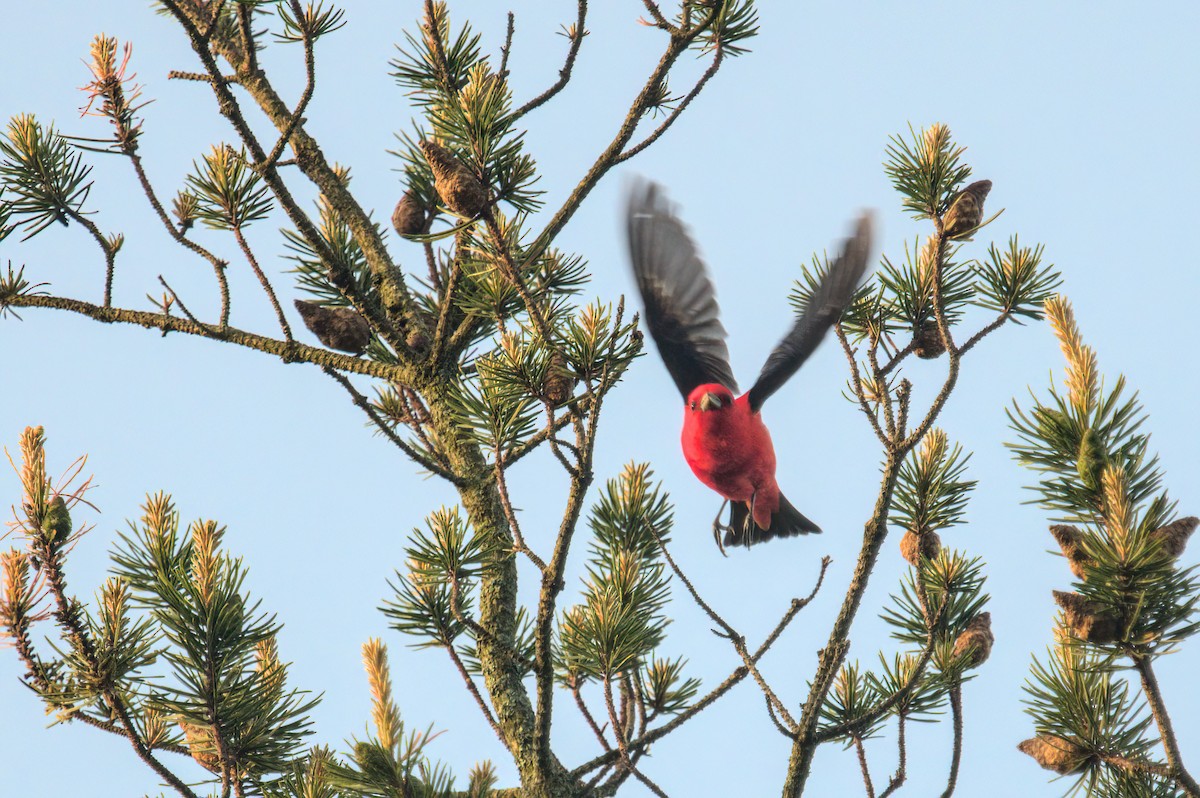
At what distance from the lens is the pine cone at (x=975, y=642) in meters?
2.40

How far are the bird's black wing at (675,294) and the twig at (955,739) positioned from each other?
208cm

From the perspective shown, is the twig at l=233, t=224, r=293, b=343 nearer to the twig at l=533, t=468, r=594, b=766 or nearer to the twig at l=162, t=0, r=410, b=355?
the twig at l=162, t=0, r=410, b=355

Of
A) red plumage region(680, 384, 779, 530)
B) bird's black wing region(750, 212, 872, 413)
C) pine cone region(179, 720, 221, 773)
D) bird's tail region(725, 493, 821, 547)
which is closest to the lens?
pine cone region(179, 720, 221, 773)

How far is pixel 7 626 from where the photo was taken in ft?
7.61

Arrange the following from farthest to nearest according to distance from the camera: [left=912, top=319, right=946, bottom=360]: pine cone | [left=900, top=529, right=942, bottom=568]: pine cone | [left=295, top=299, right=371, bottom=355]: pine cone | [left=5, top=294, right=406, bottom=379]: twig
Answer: [left=295, top=299, right=371, bottom=355]: pine cone, [left=5, top=294, right=406, bottom=379]: twig, [left=912, top=319, right=946, bottom=360]: pine cone, [left=900, top=529, right=942, bottom=568]: pine cone

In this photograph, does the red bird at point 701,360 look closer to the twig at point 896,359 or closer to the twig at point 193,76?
the twig at point 896,359

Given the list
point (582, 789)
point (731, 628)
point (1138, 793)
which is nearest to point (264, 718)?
point (582, 789)

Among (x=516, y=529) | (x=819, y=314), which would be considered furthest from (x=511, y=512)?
(x=819, y=314)

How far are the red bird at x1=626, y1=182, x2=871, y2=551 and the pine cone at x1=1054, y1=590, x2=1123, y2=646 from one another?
1660mm

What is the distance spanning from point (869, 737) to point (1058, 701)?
0.42m

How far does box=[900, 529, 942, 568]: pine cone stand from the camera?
256 cm

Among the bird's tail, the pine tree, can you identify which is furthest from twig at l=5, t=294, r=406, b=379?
the bird's tail

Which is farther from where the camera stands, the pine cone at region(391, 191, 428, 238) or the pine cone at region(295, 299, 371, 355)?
the pine cone at region(391, 191, 428, 238)

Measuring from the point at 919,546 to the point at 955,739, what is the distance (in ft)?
1.50
